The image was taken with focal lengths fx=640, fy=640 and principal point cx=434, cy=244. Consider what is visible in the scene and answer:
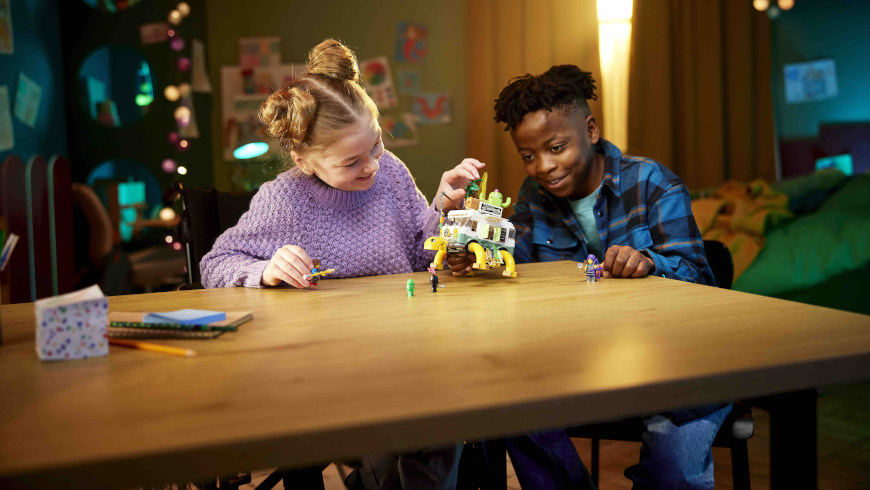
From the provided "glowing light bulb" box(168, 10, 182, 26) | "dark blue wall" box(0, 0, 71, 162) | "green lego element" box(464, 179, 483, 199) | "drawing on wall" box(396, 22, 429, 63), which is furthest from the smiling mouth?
"glowing light bulb" box(168, 10, 182, 26)

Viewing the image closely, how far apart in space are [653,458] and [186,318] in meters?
0.74

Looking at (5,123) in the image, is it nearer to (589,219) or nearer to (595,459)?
(589,219)

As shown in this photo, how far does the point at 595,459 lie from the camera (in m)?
1.58

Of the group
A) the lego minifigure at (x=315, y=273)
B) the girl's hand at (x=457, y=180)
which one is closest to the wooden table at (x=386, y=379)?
the lego minifigure at (x=315, y=273)

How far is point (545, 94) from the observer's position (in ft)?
4.99

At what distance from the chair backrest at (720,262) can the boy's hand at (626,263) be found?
1.11ft

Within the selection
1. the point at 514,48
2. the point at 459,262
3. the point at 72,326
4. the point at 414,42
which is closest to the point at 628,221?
the point at 459,262

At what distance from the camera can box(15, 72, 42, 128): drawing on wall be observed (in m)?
3.26

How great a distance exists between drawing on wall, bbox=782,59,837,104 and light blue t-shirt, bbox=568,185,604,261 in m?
2.99

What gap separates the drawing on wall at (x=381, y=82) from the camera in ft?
12.8

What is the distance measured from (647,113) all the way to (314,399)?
3.73 metres

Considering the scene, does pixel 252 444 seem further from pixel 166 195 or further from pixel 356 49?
pixel 356 49

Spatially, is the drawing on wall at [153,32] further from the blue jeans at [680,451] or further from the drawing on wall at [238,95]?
the blue jeans at [680,451]

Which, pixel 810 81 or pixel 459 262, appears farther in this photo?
pixel 810 81
